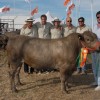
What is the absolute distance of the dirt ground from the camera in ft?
26.9

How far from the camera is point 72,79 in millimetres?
10633

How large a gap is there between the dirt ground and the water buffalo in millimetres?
355

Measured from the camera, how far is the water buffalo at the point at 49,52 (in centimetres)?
854

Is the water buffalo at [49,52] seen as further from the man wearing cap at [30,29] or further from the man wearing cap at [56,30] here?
the man wearing cap at [56,30]

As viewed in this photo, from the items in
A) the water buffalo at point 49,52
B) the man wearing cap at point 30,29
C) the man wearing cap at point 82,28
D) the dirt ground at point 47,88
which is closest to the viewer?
the dirt ground at point 47,88

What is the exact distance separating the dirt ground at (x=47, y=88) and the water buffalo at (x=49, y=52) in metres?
0.35

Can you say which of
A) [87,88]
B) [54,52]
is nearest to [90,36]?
[54,52]

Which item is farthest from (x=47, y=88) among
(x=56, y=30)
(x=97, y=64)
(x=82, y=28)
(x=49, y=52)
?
(x=82, y=28)

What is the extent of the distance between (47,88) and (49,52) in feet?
4.24

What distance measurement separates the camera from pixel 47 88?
9172 millimetres

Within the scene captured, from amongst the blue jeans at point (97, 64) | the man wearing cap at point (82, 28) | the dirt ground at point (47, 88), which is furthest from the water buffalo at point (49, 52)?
the man wearing cap at point (82, 28)

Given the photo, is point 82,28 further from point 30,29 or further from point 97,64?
point 30,29

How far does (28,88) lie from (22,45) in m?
1.48

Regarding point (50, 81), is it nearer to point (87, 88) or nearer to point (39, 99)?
point (87, 88)
